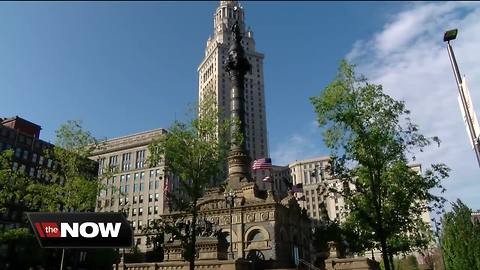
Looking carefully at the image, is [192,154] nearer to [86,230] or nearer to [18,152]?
[86,230]

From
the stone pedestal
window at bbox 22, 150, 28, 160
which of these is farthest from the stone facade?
the stone pedestal

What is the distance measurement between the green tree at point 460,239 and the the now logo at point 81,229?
2219cm

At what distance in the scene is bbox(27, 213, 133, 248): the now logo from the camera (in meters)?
19.2

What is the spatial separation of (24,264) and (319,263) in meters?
42.5

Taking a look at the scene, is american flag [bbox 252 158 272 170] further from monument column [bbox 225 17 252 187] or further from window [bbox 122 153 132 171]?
window [bbox 122 153 132 171]

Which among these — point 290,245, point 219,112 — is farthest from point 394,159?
point 290,245

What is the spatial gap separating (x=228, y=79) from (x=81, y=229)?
126447mm

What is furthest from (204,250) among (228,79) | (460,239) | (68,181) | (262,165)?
(228,79)

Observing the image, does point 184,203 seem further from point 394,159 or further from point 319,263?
point 319,263

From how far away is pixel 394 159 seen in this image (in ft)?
90.9

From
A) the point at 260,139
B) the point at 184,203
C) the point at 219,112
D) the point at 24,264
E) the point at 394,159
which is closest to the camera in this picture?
the point at 394,159

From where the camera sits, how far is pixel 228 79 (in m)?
143

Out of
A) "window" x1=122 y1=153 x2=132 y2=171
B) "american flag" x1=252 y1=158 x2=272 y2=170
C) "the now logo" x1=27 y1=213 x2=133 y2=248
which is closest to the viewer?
"the now logo" x1=27 y1=213 x2=133 y2=248

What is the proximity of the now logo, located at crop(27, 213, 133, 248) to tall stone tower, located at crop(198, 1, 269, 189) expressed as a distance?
112571 millimetres
